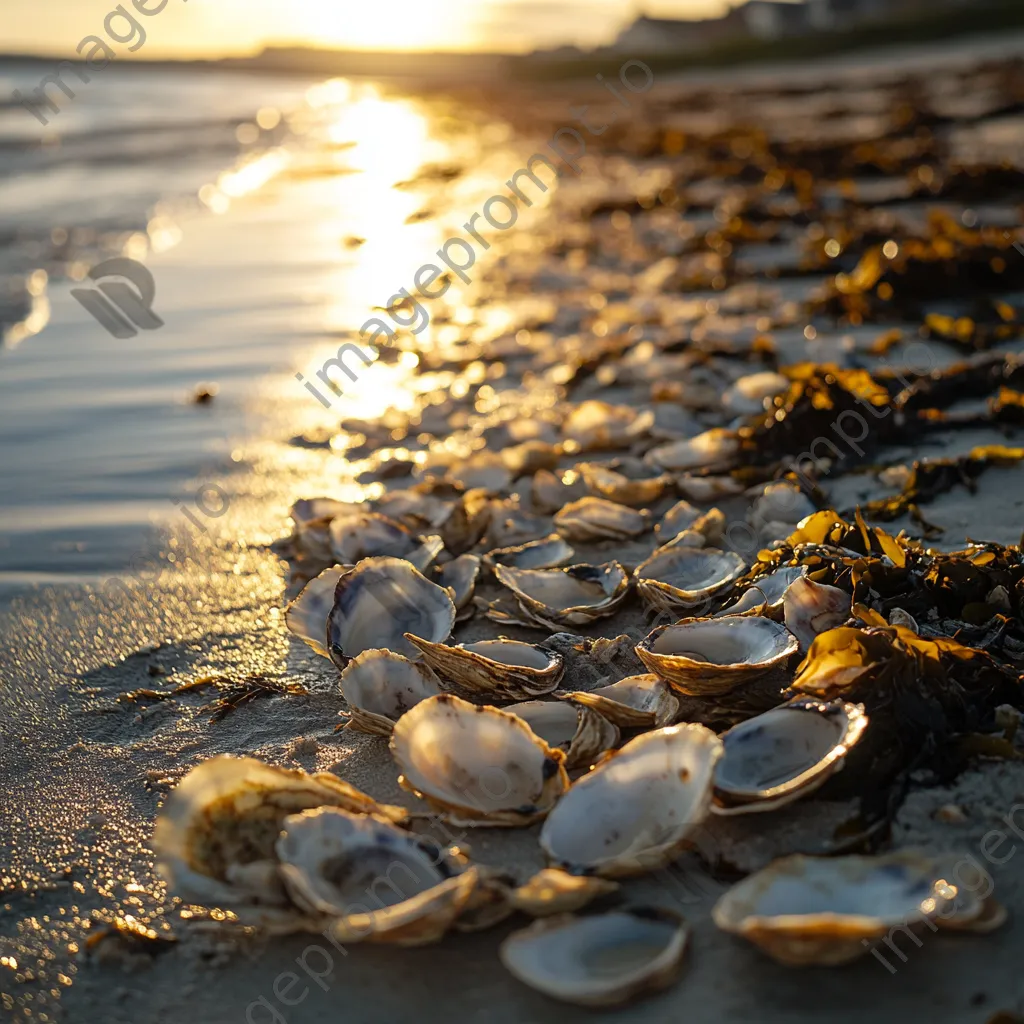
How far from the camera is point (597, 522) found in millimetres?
3146

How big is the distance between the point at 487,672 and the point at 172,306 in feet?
17.3

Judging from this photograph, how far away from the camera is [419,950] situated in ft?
5.18

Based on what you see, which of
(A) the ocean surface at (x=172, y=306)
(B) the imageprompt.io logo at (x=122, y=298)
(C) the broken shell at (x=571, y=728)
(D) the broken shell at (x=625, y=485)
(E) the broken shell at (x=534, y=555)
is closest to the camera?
(C) the broken shell at (x=571, y=728)

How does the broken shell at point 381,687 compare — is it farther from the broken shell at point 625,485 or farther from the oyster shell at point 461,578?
the broken shell at point 625,485

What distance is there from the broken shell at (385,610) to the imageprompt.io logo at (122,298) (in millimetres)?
4062

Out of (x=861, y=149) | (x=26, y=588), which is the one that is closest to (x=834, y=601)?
(x=26, y=588)

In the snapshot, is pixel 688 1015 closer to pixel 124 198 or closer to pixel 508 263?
pixel 508 263

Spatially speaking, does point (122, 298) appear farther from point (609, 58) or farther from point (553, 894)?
point (609, 58)

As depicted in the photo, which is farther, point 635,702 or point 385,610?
point 385,610

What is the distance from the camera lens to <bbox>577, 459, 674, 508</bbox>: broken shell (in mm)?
3424

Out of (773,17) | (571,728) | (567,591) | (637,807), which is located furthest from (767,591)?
(773,17)

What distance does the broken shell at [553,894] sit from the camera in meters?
1.54

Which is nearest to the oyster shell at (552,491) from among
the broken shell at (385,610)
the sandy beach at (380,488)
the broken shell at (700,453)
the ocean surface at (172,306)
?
the sandy beach at (380,488)

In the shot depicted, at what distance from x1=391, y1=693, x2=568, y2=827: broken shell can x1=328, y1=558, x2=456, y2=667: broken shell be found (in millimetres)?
519
